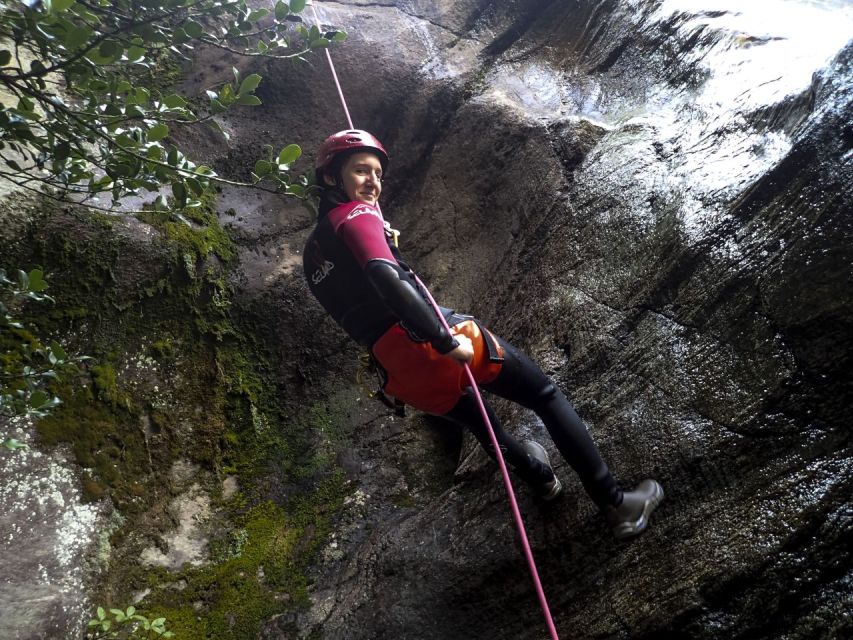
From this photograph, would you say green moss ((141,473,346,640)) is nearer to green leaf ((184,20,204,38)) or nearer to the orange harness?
the orange harness

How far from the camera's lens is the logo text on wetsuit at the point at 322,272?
10.2 feet

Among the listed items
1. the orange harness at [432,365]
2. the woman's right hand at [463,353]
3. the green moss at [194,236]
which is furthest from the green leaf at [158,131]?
the green moss at [194,236]

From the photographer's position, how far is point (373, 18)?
6.85 metres

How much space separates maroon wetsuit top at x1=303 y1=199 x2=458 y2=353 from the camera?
2.62 metres

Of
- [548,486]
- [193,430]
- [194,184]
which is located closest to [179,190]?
[194,184]

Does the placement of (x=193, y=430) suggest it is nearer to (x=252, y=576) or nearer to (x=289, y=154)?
(x=252, y=576)

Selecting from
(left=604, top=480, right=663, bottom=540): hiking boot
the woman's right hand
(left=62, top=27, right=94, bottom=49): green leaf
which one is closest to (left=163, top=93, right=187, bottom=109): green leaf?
(left=62, top=27, right=94, bottom=49): green leaf

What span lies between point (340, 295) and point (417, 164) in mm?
3622

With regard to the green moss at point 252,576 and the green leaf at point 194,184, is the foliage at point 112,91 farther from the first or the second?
the green moss at point 252,576

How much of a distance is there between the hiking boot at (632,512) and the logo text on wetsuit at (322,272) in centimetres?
189

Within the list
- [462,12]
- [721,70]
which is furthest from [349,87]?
[721,70]

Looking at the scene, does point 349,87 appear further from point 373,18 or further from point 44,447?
point 44,447

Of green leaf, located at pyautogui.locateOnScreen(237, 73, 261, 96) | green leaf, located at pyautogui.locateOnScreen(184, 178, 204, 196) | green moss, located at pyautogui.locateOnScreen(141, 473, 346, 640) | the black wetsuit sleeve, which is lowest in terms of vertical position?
green moss, located at pyautogui.locateOnScreen(141, 473, 346, 640)

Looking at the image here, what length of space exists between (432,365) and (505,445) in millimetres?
655
